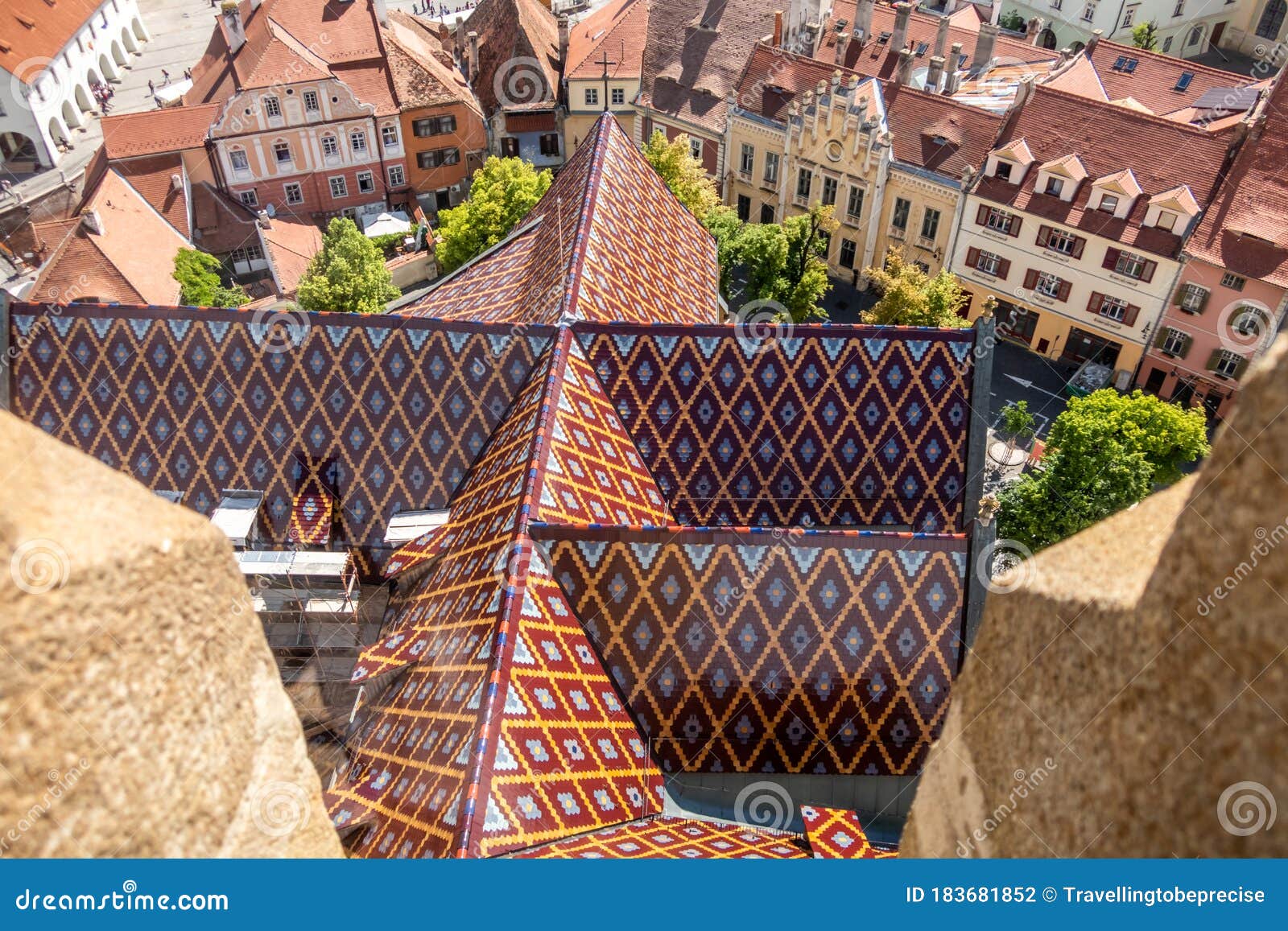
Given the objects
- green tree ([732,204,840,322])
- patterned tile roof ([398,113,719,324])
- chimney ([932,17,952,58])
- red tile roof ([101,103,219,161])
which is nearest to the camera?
patterned tile roof ([398,113,719,324])

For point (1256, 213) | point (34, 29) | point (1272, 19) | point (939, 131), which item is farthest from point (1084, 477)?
point (34, 29)

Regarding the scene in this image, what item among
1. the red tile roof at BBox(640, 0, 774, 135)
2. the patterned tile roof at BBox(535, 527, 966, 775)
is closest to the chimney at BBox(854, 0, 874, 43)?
the red tile roof at BBox(640, 0, 774, 135)

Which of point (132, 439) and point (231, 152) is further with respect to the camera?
point (231, 152)

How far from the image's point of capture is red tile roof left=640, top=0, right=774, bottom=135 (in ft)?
169

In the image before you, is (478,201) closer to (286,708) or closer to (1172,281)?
(1172,281)

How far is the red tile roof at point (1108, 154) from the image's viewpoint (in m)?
39.2

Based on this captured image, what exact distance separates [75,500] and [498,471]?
1542cm

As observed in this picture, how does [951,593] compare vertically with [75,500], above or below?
below

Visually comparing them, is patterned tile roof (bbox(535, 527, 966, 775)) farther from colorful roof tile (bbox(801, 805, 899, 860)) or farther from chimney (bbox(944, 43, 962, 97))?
chimney (bbox(944, 43, 962, 97))

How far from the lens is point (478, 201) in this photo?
135 ft

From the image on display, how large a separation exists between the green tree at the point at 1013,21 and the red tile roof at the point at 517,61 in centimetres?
3621

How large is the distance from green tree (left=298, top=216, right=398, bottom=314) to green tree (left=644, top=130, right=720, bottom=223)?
42.6 ft

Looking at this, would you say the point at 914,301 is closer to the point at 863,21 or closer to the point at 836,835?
the point at 863,21

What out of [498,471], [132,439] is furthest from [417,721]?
[132,439]
